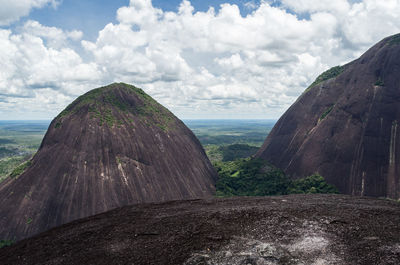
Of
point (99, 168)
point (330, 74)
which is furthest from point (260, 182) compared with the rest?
point (330, 74)

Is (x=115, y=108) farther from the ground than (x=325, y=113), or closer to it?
farther from the ground

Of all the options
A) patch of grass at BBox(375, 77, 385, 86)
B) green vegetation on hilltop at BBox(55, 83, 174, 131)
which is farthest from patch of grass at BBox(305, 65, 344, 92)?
green vegetation on hilltop at BBox(55, 83, 174, 131)

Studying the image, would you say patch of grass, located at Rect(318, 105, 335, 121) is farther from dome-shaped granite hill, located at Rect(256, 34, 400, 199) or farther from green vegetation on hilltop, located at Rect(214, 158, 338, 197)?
green vegetation on hilltop, located at Rect(214, 158, 338, 197)

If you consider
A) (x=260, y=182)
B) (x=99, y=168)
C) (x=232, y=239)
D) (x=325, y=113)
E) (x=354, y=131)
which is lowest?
(x=260, y=182)

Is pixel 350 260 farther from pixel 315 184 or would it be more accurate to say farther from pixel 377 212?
pixel 315 184

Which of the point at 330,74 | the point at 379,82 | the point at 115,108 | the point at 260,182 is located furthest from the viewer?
the point at 330,74

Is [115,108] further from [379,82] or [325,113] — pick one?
[379,82]

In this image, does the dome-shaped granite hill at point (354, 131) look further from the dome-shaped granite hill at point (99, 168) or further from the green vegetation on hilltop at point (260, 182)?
the dome-shaped granite hill at point (99, 168)
